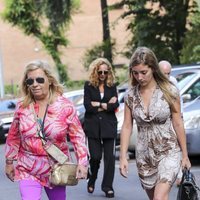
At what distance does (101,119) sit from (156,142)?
3627 millimetres

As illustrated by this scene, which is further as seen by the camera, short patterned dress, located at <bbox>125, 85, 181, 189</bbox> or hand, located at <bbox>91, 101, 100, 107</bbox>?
hand, located at <bbox>91, 101, 100, 107</bbox>

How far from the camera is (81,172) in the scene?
17.7 feet

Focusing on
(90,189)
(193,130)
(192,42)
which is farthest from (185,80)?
(192,42)

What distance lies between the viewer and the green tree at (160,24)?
2570 cm

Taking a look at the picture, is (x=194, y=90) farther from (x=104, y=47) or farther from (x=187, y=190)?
(x=104, y=47)

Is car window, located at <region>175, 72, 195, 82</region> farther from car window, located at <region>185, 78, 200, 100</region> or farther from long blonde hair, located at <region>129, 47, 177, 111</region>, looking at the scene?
long blonde hair, located at <region>129, 47, 177, 111</region>

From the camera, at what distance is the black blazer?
9102 mm

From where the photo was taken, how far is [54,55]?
42.6 m

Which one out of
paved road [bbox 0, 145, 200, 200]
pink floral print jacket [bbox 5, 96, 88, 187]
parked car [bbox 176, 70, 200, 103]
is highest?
pink floral print jacket [bbox 5, 96, 88, 187]

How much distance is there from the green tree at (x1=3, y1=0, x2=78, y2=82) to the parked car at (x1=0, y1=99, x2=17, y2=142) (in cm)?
1434

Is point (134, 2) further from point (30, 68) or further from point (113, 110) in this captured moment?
point (30, 68)

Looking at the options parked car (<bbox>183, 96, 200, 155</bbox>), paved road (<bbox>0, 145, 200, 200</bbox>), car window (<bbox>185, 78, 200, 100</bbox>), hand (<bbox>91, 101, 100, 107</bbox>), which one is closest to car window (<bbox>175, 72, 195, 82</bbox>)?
car window (<bbox>185, 78, 200, 100</bbox>)

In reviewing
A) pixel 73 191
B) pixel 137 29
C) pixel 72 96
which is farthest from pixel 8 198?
pixel 137 29

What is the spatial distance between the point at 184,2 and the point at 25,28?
1619cm
